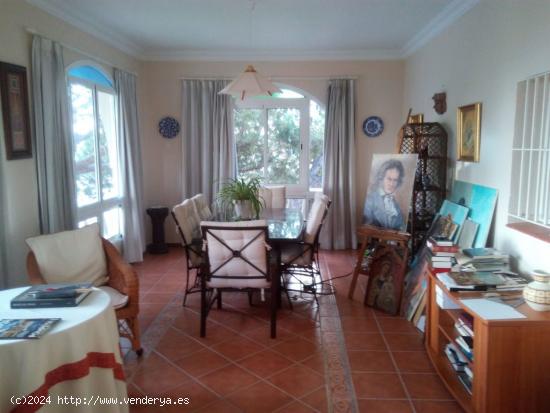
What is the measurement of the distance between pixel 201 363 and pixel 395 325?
62.7 inches

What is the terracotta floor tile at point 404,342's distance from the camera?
9.95 ft

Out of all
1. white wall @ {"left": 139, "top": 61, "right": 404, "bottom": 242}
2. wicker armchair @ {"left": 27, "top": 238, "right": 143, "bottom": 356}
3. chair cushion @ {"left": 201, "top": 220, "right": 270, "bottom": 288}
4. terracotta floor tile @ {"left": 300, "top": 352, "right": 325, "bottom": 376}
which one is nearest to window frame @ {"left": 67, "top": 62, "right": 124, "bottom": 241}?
white wall @ {"left": 139, "top": 61, "right": 404, "bottom": 242}

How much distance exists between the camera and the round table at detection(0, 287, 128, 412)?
1.66 meters

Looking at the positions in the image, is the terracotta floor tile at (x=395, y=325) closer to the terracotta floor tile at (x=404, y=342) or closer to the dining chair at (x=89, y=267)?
the terracotta floor tile at (x=404, y=342)

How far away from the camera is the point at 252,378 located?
8.70 ft

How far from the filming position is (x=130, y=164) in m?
5.04

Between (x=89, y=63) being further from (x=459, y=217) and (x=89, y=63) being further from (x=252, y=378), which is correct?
(x=459, y=217)

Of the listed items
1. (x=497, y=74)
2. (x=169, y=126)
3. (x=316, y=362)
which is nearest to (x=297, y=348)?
(x=316, y=362)

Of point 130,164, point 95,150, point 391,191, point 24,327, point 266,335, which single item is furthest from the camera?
point 130,164

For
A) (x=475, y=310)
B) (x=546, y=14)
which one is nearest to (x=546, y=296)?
(x=475, y=310)

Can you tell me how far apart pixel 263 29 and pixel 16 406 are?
13.2 feet

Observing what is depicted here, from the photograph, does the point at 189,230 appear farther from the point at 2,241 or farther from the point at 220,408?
the point at 220,408

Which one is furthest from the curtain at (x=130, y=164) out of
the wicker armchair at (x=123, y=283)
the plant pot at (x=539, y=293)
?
the plant pot at (x=539, y=293)

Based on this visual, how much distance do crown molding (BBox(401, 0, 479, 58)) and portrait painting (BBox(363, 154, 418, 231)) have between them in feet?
4.20
